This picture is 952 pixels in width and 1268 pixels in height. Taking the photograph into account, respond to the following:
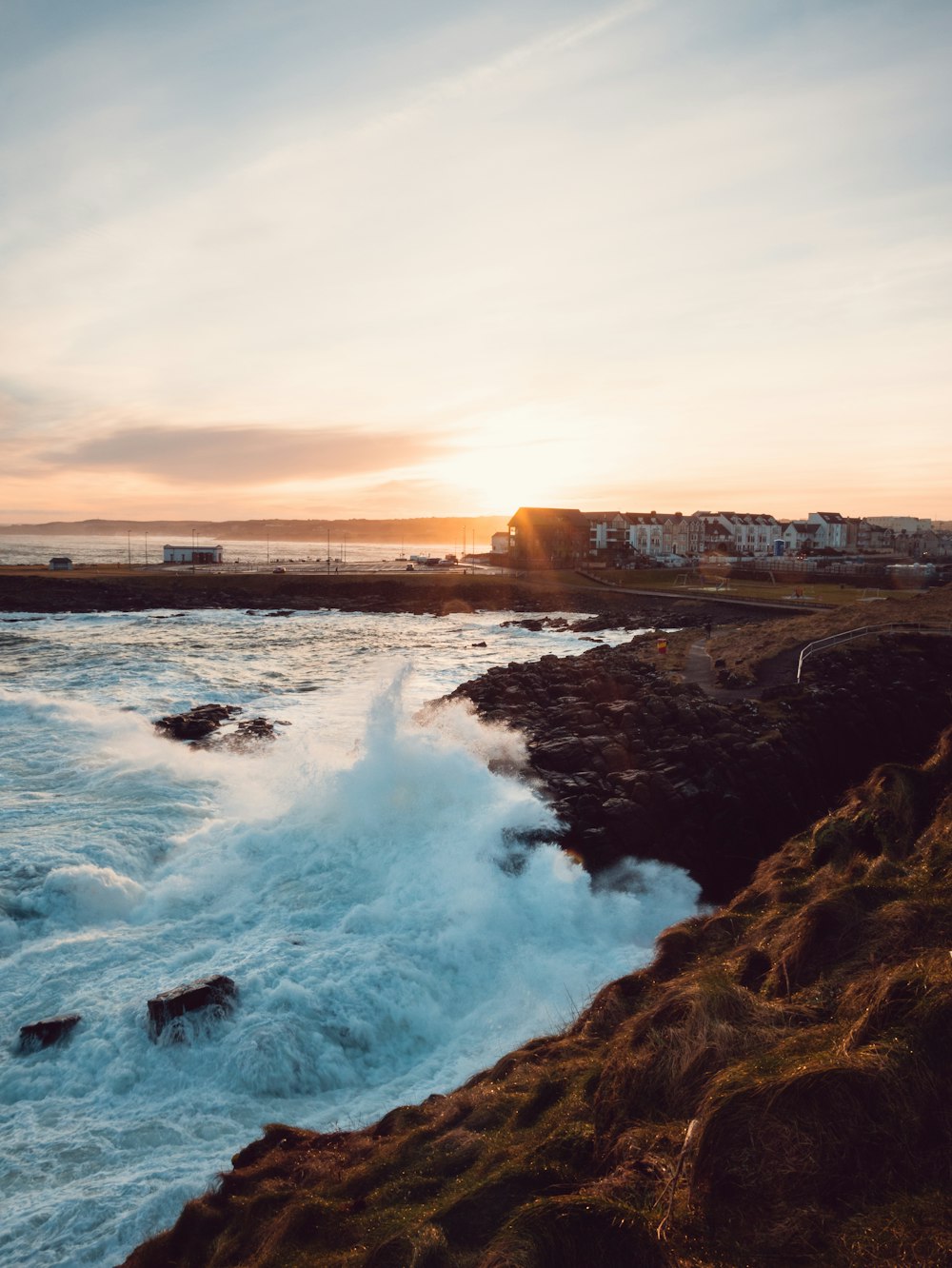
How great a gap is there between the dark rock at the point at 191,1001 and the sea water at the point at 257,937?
0.16 metres

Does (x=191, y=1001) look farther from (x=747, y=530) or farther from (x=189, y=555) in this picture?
(x=747, y=530)

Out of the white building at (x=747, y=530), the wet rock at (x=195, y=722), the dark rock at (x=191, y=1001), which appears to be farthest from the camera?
the white building at (x=747, y=530)

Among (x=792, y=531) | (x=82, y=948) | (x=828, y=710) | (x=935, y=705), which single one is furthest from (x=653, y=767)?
(x=792, y=531)

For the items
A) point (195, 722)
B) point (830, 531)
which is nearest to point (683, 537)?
point (830, 531)

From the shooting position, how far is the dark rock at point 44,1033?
816 centimetres

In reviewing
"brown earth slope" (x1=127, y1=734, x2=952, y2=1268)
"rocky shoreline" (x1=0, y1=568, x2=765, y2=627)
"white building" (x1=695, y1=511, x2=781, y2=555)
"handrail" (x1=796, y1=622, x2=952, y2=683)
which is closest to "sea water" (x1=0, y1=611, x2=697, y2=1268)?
"brown earth slope" (x1=127, y1=734, x2=952, y2=1268)

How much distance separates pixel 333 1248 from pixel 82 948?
7.08 m

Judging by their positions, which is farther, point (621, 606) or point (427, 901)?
point (621, 606)

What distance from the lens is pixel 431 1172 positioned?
5.34 metres

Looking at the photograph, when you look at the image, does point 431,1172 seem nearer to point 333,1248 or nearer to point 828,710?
point 333,1248

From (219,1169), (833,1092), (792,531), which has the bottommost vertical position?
(219,1169)

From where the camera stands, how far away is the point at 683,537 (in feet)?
443

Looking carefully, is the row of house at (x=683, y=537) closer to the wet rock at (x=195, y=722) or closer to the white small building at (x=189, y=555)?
the white small building at (x=189, y=555)

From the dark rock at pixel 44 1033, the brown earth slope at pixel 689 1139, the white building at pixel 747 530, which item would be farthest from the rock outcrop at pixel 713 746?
the white building at pixel 747 530
